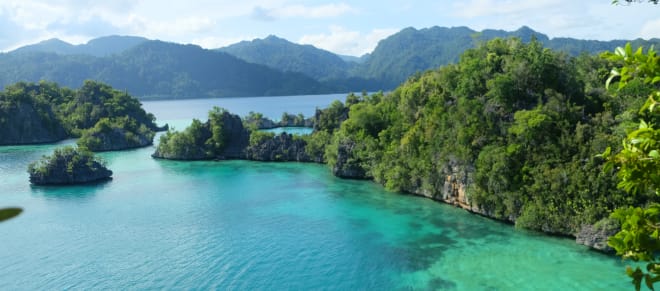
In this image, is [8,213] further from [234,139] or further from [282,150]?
[234,139]

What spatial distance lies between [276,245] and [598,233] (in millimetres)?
18969

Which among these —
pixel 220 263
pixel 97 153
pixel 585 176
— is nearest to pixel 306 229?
pixel 220 263

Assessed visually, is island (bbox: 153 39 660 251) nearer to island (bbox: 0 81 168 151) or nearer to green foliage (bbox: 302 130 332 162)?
green foliage (bbox: 302 130 332 162)

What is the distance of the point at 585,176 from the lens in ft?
89.9

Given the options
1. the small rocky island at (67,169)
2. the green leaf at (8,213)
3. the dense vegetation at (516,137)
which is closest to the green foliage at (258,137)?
the small rocky island at (67,169)

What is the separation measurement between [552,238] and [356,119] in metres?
28.2

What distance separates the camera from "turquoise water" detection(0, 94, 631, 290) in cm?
2414

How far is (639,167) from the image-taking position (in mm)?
4336

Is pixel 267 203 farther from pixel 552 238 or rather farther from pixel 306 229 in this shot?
pixel 552 238

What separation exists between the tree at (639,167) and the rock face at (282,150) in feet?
194

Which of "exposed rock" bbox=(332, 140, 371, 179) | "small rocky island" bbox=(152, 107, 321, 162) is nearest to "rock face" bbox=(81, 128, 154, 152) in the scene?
"small rocky island" bbox=(152, 107, 321, 162)

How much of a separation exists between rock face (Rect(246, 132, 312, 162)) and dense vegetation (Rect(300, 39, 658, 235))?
60.8 feet


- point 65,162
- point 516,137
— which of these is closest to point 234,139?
point 65,162

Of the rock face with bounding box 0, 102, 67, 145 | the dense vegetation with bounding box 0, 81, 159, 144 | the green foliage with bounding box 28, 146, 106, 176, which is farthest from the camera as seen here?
the dense vegetation with bounding box 0, 81, 159, 144
